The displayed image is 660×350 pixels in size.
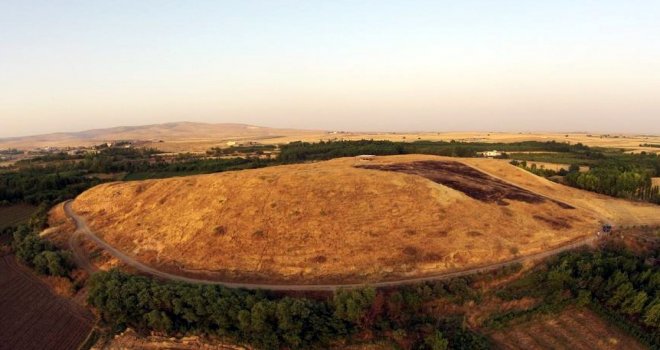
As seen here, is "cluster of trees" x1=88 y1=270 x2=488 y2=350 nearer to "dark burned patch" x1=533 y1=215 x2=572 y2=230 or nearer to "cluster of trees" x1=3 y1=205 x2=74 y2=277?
"cluster of trees" x1=3 y1=205 x2=74 y2=277

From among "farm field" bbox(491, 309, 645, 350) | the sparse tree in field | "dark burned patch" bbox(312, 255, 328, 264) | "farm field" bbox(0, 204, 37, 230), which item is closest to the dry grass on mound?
"dark burned patch" bbox(312, 255, 328, 264)

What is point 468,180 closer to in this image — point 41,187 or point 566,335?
point 566,335

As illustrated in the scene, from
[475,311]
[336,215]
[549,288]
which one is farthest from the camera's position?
[336,215]

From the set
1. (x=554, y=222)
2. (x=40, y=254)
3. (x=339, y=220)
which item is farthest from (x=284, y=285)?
(x=554, y=222)

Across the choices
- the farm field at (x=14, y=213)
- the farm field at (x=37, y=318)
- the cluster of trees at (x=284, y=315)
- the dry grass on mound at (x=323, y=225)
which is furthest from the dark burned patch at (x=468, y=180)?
the farm field at (x=14, y=213)

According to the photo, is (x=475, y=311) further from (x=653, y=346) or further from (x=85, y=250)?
(x=85, y=250)

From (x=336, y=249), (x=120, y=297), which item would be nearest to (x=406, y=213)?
(x=336, y=249)
